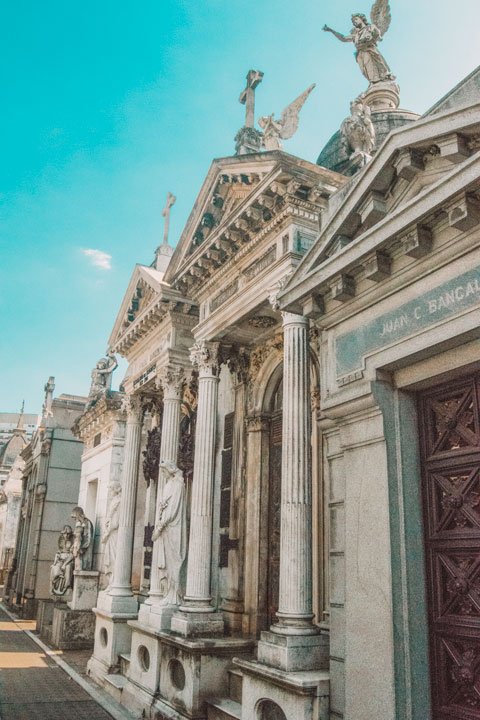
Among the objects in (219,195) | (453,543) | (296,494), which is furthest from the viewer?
(219,195)

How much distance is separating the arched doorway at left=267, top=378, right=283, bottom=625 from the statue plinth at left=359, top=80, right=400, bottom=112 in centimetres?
801

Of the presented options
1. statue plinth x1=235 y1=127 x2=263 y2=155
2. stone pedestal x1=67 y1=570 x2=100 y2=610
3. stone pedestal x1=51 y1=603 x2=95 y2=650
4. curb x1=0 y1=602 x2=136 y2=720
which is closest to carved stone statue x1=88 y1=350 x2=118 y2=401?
stone pedestal x1=67 y1=570 x2=100 y2=610

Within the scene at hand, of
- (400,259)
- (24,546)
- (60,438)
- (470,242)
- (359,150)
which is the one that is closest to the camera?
(470,242)

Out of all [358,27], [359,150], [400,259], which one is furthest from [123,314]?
[400,259]

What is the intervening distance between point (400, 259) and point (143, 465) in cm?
1035

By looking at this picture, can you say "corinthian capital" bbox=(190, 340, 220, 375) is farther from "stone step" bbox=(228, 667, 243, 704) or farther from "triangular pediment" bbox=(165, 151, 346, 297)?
"stone step" bbox=(228, 667, 243, 704)

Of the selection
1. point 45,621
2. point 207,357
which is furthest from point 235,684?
point 45,621

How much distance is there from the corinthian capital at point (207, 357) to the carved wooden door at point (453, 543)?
5374 mm

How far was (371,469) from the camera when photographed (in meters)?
5.07

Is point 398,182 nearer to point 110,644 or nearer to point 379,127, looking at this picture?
point 379,127

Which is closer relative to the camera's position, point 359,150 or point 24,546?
point 359,150

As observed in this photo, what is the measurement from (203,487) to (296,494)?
2.86 meters

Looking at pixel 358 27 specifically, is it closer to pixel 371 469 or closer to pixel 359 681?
pixel 371 469

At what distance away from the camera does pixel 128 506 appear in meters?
12.6
